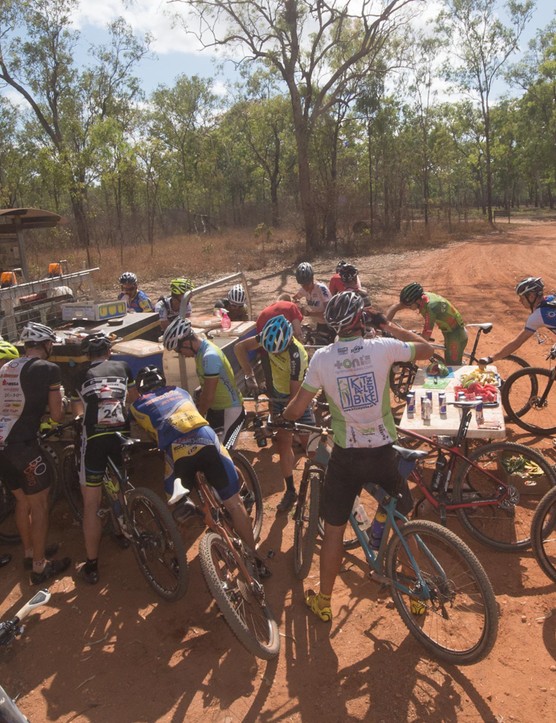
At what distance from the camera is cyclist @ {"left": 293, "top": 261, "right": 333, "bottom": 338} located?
7691mm

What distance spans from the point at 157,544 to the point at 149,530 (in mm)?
154

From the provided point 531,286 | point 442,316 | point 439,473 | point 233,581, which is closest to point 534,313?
point 531,286

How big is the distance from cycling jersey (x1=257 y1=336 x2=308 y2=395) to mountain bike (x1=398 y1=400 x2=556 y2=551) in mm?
1115

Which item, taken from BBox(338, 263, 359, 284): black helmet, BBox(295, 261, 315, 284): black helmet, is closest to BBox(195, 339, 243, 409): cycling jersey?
BBox(338, 263, 359, 284): black helmet

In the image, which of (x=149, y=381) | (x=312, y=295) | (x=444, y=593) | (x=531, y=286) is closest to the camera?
(x=444, y=593)

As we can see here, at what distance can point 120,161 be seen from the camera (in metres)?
20.7

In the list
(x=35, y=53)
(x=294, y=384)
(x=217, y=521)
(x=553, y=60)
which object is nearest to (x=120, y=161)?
(x=35, y=53)

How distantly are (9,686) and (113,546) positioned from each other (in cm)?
154

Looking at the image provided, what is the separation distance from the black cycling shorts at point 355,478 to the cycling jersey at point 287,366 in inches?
65.2

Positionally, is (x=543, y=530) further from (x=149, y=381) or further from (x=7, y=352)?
(x=7, y=352)

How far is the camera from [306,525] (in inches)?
164

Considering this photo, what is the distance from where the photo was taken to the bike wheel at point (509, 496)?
4.23m

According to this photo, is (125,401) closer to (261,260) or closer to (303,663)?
(303,663)

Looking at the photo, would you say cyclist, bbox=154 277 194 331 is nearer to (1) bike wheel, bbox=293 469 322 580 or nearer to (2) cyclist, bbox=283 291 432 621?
(1) bike wheel, bbox=293 469 322 580
